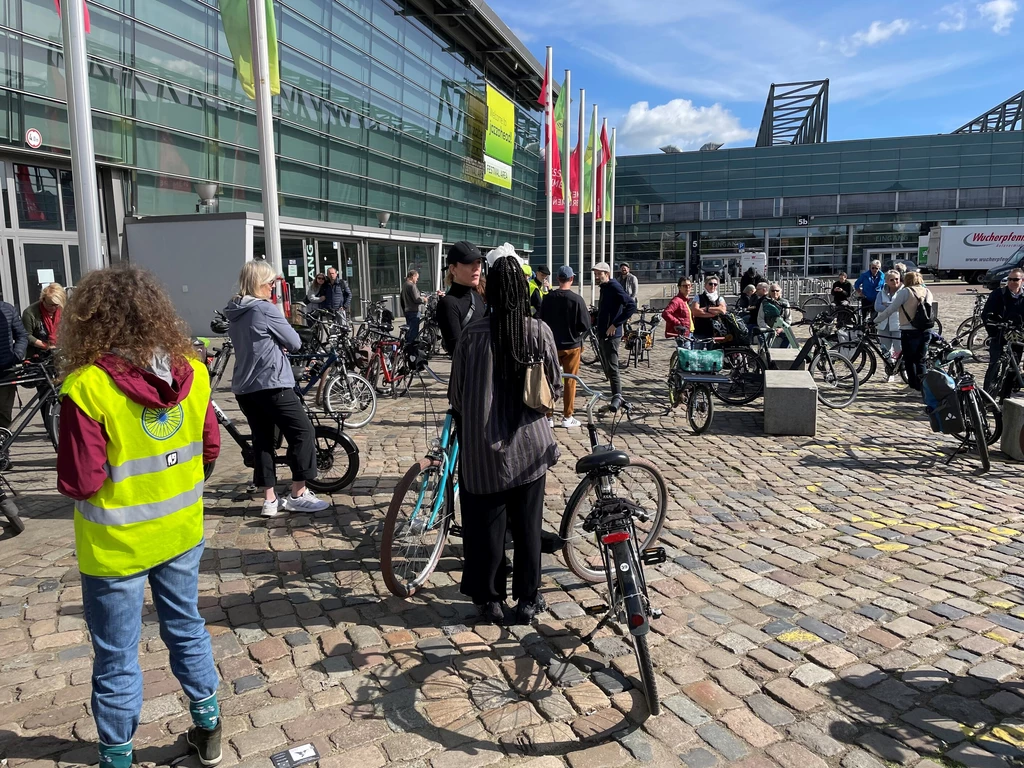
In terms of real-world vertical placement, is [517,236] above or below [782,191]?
below

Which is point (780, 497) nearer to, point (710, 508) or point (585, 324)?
point (710, 508)

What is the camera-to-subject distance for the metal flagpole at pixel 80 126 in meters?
7.33

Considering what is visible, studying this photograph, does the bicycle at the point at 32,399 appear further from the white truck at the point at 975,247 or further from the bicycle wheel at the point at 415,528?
the white truck at the point at 975,247

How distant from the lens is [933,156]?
55.3 m

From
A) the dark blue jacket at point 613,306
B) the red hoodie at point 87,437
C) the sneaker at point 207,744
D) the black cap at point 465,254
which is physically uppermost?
the black cap at point 465,254

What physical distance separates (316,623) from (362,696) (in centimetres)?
74

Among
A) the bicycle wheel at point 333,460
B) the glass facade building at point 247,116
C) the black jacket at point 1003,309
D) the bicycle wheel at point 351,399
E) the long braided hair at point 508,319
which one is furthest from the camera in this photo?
the glass facade building at point 247,116

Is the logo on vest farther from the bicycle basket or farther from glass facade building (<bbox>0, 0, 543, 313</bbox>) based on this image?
glass facade building (<bbox>0, 0, 543, 313</bbox>)

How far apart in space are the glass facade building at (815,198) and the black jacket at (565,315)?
169 ft

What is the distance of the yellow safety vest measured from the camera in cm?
226

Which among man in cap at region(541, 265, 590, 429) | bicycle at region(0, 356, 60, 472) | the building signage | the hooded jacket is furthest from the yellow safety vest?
the building signage

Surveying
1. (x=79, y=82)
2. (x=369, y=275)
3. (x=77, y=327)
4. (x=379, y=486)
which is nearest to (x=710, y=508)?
(x=379, y=486)

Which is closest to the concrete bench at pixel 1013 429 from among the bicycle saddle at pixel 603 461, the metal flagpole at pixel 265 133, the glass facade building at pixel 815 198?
the bicycle saddle at pixel 603 461

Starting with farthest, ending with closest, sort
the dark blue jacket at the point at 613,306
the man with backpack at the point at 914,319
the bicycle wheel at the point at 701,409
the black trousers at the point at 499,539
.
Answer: the man with backpack at the point at 914,319 → the dark blue jacket at the point at 613,306 → the bicycle wheel at the point at 701,409 → the black trousers at the point at 499,539
